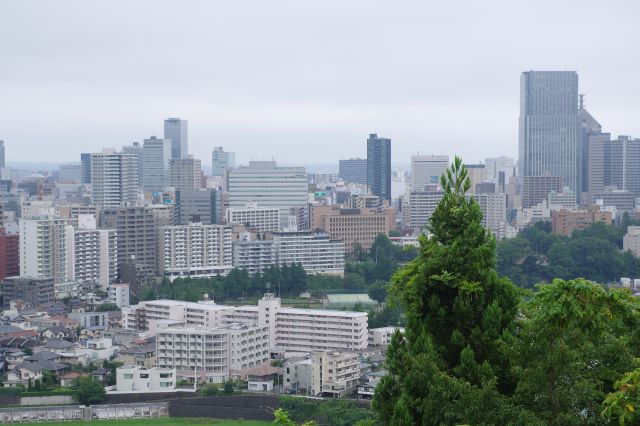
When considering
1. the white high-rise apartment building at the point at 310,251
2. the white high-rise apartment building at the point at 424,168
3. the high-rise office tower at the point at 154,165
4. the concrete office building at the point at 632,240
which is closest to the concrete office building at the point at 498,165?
the white high-rise apartment building at the point at 424,168

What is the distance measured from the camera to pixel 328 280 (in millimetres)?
24156

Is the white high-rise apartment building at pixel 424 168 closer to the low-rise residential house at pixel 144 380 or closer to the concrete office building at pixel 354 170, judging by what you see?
the concrete office building at pixel 354 170

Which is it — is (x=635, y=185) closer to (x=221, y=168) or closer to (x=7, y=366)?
(x=221, y=168)

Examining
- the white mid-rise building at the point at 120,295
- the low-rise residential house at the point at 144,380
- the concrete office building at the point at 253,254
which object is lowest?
the low-rise residential house at the point at 144,380

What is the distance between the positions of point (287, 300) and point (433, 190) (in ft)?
59.6

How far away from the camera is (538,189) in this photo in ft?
146

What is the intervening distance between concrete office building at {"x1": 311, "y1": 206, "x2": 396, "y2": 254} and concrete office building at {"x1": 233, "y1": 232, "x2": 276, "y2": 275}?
13.7 ft

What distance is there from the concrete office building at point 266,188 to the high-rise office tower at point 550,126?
17077mm

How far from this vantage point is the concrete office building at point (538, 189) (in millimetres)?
44000

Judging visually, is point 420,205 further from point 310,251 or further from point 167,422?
point 167,422

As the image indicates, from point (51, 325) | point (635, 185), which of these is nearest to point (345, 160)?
point (635, 185)

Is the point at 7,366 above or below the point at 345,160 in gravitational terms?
below

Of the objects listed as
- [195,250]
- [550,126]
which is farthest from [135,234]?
[550,126]

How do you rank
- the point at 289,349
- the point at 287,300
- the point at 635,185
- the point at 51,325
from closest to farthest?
1. the point at 289,349
2. the point at 51,325
3. the point at 287,300
4. the point at 635,185
